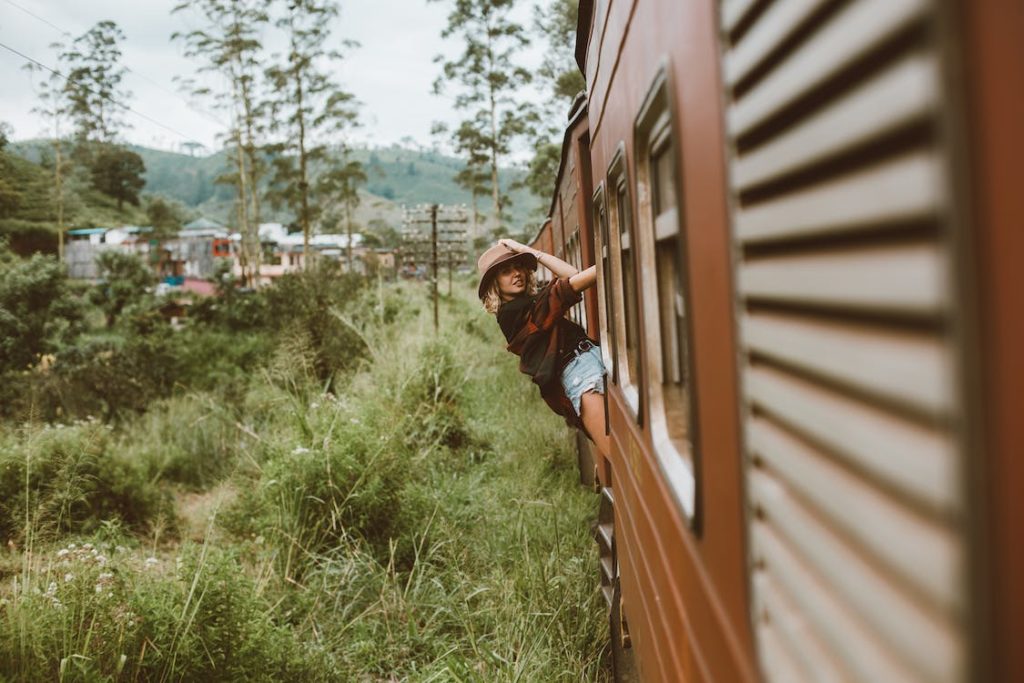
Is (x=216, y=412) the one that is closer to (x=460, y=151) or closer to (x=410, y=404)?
(x=410, y=404)

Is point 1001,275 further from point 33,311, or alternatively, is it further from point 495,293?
point 33,311

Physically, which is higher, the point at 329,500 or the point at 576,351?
the point at 576,351

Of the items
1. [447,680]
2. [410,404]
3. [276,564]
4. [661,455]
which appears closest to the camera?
[661,455]

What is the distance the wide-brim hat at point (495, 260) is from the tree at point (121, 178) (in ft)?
224

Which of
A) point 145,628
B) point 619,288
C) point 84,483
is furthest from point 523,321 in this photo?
point 84,483

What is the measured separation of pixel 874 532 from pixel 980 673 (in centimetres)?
14

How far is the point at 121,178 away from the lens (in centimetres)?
6675

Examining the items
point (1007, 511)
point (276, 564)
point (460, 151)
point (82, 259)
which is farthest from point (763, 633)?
point (82, 259)

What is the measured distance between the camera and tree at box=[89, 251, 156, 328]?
19.5m

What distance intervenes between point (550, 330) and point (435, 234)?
35.6 feet

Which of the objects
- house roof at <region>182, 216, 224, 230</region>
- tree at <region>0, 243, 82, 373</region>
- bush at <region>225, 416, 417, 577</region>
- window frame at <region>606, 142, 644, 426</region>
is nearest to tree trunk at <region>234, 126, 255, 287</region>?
tree at <region>0, 243, 82, 373</region>

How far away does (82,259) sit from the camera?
46844mm

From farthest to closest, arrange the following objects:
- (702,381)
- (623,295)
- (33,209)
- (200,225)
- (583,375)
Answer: (200,225), (33,209), (583,375), (623,295), (702,381)

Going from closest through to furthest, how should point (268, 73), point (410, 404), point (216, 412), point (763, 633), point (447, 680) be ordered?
point (763, 633), point (447, 680), point (410, 404), point (216, 412), point (268, 73)
